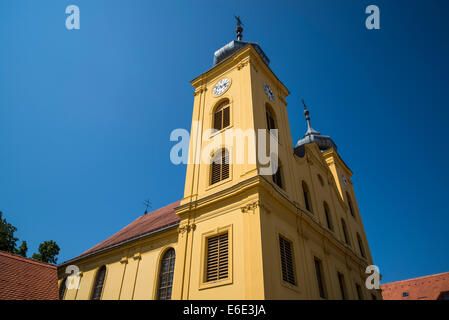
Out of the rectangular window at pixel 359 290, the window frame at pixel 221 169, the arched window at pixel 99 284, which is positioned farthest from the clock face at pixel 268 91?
the arched window at pixel 99 284

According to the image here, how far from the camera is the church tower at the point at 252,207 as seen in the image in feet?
36.2

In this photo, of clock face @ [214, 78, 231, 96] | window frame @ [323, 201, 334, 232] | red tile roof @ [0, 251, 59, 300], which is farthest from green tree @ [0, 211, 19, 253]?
window frame @ [323, 201, 334, 232]

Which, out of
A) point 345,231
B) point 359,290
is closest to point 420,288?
point 345,231

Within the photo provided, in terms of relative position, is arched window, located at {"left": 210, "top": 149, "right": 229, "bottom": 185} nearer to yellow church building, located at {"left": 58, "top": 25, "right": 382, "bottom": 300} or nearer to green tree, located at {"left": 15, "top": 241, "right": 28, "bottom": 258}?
yellow church building, located at {"left": 58, "top": 25, "right": 382, "bottom": 300}

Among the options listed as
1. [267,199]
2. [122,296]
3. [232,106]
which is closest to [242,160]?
[267,199]

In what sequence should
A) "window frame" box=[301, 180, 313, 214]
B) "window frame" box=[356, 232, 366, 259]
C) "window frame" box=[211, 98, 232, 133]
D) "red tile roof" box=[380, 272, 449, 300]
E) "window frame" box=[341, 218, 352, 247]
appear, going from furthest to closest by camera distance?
"red tile roof" box=[380, 272, 449, 300]
"window frame" box=[356, 232, 366, 259]
"window frame" box=[341, 218, 352, 247]
"window frame" box=[301, 180, 313, 214]
"window frame" box=[211, 98, 232, 133]

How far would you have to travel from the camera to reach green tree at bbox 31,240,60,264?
2738 cm

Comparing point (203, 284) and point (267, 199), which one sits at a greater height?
point (267, 199)

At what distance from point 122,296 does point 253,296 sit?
9.04 m

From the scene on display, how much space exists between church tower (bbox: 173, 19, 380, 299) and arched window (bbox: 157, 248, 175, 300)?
2.42 meters

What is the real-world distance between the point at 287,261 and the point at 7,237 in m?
24.8

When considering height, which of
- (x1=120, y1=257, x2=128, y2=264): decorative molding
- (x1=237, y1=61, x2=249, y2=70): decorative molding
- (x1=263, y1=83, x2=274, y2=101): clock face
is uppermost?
(x1=237, y1=61, x2=249, y2=70): decorative molding
